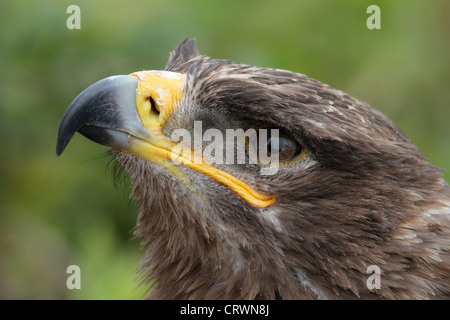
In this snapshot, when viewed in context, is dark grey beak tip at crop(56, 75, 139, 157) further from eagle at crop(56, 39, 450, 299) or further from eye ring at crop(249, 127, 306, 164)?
eye ring at crop(249, 127, 306, 164)

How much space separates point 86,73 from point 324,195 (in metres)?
2.86

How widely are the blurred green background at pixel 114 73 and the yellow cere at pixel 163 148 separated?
75.3 inches

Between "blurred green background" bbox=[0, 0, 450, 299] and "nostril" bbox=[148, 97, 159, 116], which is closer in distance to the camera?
"nostril" bbox=[148, 97, 159, 116]

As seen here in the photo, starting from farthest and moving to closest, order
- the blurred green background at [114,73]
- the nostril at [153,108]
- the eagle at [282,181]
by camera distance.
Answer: the blurred green background at [114,73], the nostril at [153,108], the eagle at [282,181]

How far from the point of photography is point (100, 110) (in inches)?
120

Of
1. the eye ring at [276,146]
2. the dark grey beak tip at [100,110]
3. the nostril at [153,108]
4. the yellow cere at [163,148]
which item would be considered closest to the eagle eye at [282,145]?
the eye ring at [276,146]

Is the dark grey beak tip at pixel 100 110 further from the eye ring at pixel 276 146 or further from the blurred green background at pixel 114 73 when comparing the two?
the blurred green background at pixel 114 73

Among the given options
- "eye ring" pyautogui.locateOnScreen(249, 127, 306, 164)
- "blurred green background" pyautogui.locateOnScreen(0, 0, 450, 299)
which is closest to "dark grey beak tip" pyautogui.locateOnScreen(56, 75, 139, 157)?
"eye ring" pyautogui.locateOnScreen(249, 127, 306, 164)

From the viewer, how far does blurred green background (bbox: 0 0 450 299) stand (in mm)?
5191

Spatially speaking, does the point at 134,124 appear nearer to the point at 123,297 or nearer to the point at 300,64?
the point at 123,297

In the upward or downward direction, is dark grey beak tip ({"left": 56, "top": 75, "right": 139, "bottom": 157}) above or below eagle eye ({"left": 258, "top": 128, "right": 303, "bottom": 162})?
above

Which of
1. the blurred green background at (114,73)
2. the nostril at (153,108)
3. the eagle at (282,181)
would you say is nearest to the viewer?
the eagle at (282,181)

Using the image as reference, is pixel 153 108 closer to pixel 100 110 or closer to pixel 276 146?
pixel 100 110

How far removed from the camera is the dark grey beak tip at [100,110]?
3.05 meters
